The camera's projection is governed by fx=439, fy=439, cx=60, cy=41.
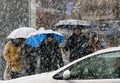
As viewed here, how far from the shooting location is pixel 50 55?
9422 millimetres

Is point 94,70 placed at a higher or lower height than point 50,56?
higher

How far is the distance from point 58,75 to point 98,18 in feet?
27.2

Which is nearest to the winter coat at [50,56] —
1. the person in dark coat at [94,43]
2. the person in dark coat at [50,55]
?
the person in dark coat at [50,55]

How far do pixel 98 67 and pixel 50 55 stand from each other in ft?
9.28

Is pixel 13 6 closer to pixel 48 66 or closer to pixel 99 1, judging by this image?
pixel 99 1

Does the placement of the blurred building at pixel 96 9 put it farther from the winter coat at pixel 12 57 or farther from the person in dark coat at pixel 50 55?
the winter coat at pixel 12 57

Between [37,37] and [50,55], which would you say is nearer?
[50,55]

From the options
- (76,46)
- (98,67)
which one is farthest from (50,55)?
(98,67)

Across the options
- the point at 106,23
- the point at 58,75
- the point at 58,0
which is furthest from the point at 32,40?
the point at 58,0

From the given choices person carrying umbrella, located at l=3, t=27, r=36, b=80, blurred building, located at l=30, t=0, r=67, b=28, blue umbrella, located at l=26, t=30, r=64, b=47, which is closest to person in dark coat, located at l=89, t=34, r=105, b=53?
blue umbrella, located at l=26, t=30, r=64, b=47

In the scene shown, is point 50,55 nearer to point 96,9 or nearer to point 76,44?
point 76,44

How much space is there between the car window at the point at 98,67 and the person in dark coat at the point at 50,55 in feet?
8.26

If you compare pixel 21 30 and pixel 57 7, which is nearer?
pixel 21 30

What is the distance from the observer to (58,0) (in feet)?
55.1
